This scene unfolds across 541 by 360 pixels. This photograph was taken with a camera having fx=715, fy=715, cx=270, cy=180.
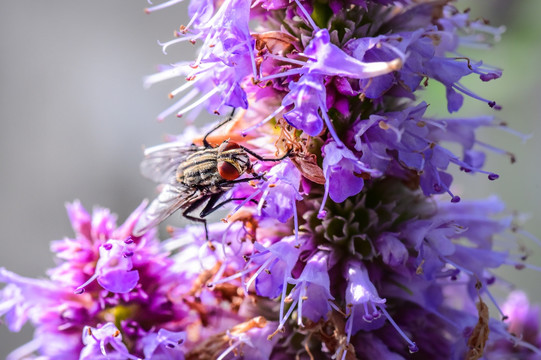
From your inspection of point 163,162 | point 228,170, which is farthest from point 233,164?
point 163,162

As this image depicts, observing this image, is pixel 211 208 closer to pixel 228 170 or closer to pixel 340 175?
A: pixel 228 170

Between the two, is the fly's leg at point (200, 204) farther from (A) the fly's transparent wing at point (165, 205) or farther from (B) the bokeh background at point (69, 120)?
(B) the bokeh background at point (69, 120)

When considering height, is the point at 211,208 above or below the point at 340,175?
below

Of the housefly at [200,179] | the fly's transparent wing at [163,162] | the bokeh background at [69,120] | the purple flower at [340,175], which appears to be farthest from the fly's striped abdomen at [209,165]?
the bokeh background at [69,120]

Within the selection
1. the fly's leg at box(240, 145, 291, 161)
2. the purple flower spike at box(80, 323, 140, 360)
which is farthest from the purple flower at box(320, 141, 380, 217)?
the purple flower spike at box(80, 323, 140, 360)

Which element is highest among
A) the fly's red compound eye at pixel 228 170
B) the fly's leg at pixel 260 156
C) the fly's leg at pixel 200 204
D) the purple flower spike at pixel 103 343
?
the fly's leg at pixel 260 156

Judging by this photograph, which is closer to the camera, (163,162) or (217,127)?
(217,127)
